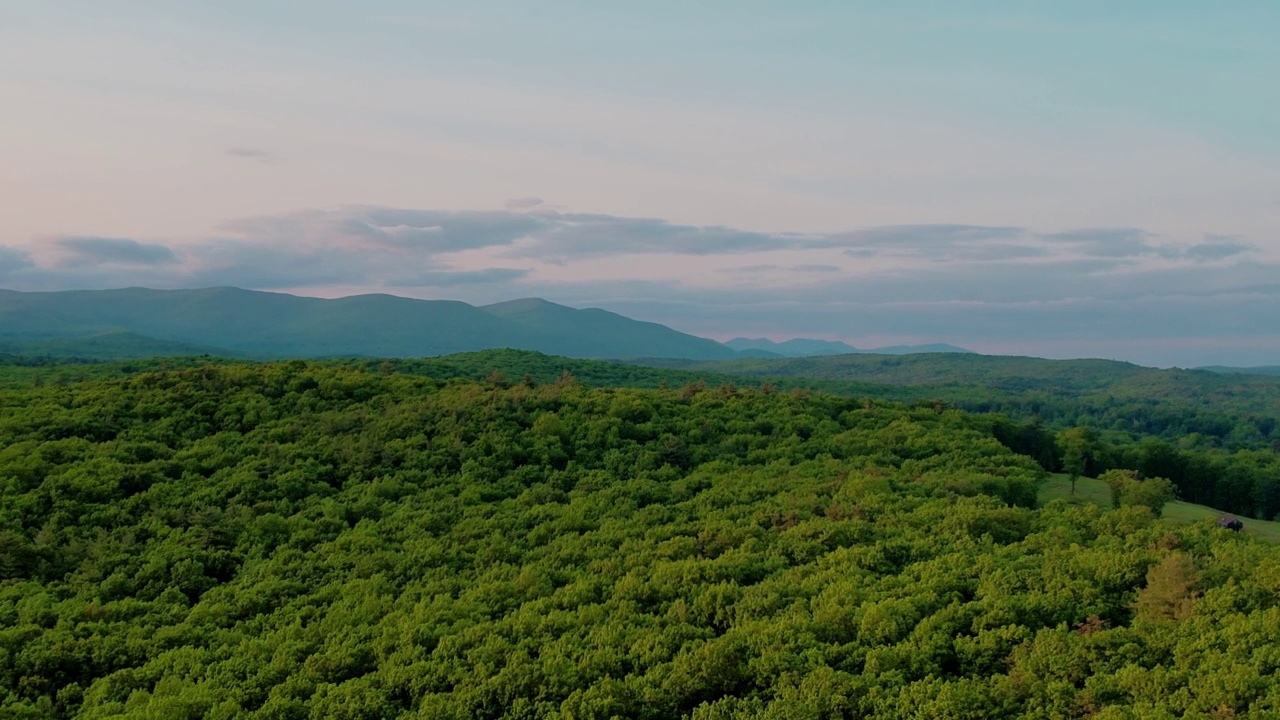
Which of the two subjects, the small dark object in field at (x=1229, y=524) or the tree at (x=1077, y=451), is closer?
the small dark object in field at (x=1229, y=524)

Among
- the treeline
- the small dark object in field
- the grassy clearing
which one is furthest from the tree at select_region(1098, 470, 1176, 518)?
the treeline

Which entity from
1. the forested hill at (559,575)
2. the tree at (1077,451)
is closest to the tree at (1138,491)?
the forested hill at (559,575)

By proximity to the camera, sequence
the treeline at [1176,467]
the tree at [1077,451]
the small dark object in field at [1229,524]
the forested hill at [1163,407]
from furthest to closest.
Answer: the forested hill at [1163,407]
the treeline at [1176,467]
the tree at [1077,451]
the small dark object in field at [1229,524]

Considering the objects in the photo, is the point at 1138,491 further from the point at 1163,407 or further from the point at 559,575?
the point at 1163,407

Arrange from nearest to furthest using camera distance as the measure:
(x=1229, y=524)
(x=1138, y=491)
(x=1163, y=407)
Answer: (x=1229, y=524) → (x=1138, y=491) → (x=1163, y=407)

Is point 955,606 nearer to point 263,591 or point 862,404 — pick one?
point 263,591

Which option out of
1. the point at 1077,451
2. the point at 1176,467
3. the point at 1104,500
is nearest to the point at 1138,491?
the point at 1104,500

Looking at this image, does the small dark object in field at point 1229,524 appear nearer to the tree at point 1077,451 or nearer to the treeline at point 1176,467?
the tree at point 1077,451
